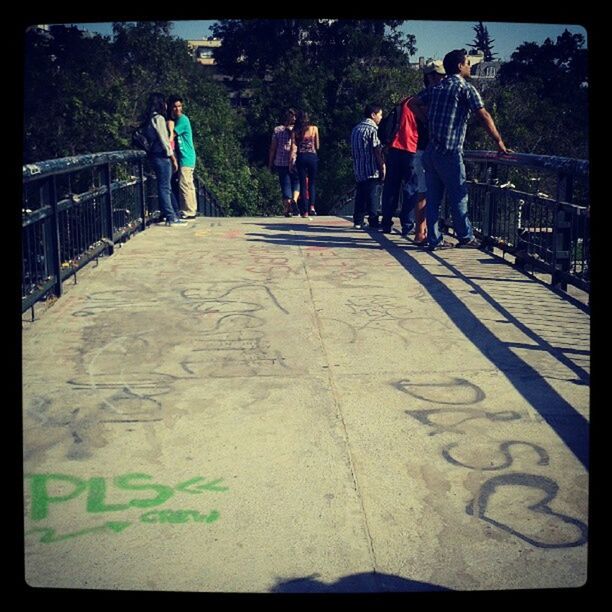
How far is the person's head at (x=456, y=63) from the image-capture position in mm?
7164

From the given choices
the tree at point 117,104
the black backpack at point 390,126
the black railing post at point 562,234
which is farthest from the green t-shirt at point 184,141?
the tree at point 117,104

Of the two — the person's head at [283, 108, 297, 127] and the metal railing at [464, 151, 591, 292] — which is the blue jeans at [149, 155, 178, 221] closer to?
the person's head at [283, 108, 297, 127]

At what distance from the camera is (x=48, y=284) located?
545 centimetres

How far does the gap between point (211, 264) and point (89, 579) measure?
16.6 ft

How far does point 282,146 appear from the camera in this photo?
11.8 meters

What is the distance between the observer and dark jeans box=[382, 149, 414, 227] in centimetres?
884

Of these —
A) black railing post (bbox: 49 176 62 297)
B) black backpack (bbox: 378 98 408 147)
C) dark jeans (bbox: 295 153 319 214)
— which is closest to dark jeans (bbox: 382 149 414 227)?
black backpack (bbox: 378 98 408 147)

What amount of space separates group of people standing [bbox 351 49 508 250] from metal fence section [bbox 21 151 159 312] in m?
2.92

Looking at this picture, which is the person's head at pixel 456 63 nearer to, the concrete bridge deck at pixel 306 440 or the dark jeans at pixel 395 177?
the dark jeans at pixel 395 177

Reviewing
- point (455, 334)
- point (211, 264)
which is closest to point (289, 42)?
point (211, 264)

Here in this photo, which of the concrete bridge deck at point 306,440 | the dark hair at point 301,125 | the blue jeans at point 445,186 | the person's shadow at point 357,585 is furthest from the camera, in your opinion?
the dark hair at point 301,125

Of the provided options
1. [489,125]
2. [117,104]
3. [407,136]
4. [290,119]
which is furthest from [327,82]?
[489,125]

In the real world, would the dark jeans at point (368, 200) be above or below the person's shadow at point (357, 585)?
above

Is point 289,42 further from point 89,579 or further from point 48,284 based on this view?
point 89,579
